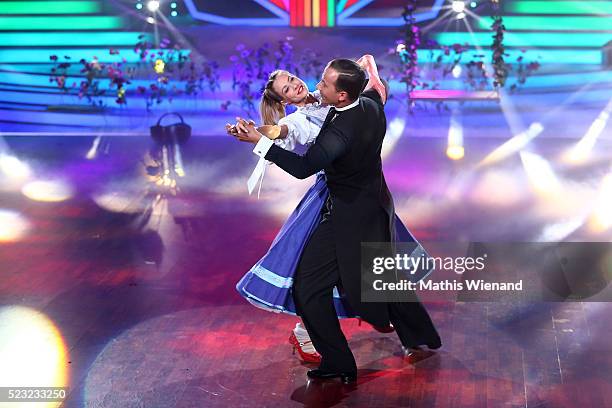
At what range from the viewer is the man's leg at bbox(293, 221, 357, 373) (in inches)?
174

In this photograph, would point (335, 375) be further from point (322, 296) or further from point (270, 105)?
point (270, 105)

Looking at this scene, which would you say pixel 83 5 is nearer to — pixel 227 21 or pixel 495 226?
pixel 227 21

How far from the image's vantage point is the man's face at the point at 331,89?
4117 mm

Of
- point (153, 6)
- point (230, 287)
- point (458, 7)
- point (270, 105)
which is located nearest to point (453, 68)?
point (458, 7)

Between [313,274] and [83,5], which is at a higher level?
[83,5]

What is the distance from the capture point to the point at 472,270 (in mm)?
6008

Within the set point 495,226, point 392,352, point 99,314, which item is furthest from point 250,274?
point 495,226

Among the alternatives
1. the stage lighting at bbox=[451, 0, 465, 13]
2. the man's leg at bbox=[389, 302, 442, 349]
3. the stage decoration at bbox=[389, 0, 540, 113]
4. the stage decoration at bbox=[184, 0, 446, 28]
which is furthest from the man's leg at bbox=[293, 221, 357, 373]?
the stage lighting at bbox=[451, 0, 465, 13]

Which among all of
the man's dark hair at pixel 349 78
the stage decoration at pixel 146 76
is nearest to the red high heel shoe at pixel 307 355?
the man's dark hair at pixel 349 78

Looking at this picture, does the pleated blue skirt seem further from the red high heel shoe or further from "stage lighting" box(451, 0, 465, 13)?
"stage lighting" box(451, 0, 465, 13)

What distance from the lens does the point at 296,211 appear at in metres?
4.56

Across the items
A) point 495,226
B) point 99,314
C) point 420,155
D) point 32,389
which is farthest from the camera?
point 420,155

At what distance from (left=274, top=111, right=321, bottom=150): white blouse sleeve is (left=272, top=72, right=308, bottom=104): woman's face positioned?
8cm

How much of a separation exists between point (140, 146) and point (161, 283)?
3.96 meters
